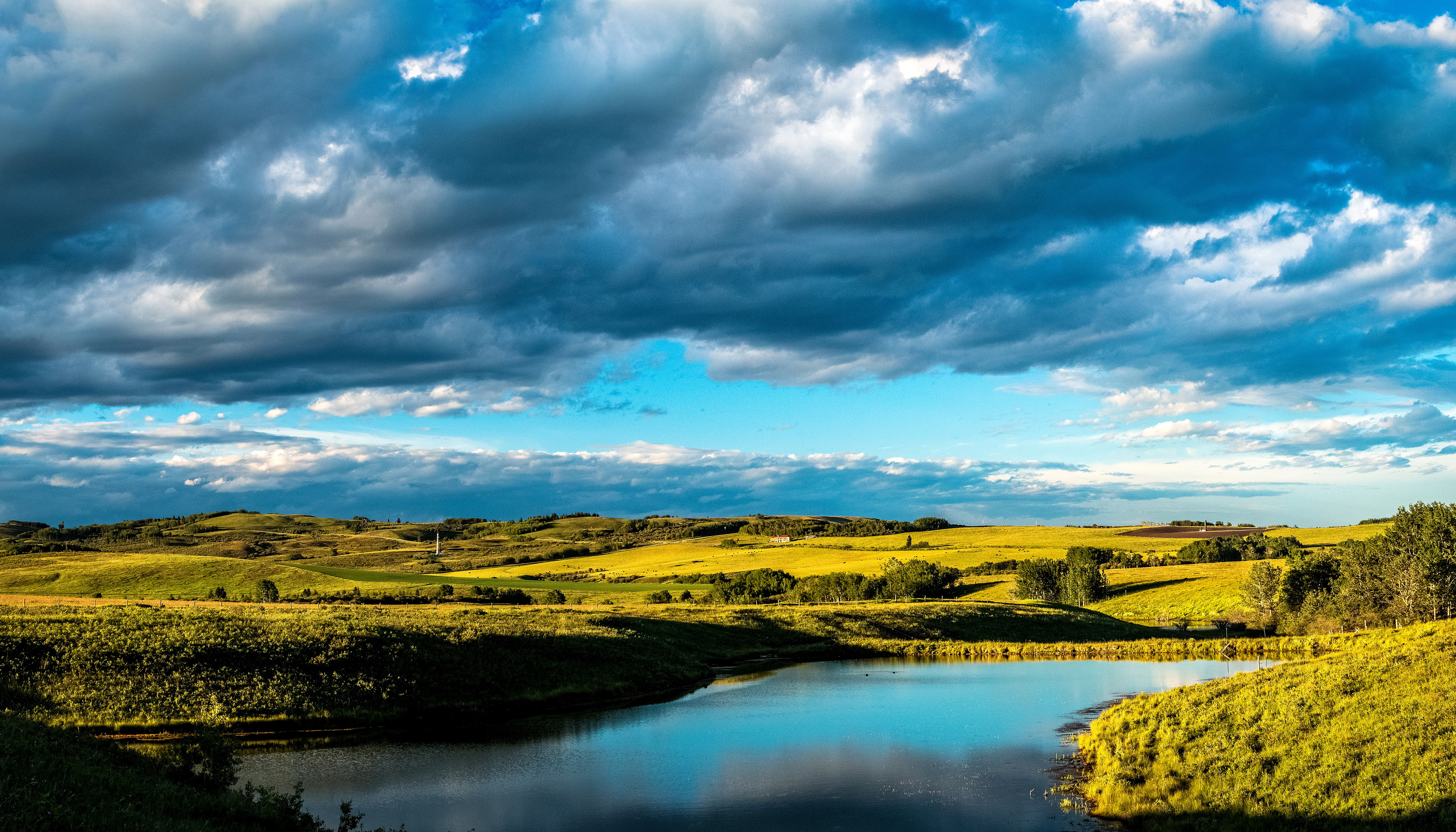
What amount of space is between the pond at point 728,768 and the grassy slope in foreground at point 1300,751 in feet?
8.46

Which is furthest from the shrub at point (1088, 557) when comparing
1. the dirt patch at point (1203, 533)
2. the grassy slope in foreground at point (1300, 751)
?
the grassy slope in foreground at point (1300, 751)

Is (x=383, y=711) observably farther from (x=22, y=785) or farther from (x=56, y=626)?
(x=22, y=785)

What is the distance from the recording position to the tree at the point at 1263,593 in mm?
98062

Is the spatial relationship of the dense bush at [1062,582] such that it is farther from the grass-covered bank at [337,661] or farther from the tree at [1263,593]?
the grass-covered bank at [337,661]

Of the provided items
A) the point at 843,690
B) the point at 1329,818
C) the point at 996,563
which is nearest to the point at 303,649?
the point at 843,690

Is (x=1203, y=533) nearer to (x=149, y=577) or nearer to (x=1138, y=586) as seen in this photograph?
(x=1138, y=586)

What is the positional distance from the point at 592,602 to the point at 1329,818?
102380mm

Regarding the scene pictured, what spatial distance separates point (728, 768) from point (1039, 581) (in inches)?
4435

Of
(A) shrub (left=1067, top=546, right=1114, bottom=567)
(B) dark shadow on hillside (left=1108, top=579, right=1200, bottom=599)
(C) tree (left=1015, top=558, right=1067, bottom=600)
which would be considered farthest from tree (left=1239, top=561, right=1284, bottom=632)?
(C) tree (left=1015, top=558, right=1067, bottom=600)

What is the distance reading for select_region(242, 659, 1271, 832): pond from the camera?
83.8ft

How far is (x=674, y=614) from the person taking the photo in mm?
89000

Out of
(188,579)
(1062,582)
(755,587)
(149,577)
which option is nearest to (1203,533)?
(1062,582)

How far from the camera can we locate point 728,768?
105ft

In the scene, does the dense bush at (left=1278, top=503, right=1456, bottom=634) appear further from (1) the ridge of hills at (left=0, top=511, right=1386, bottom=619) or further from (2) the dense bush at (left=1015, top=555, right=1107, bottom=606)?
(2) the dense bush at (left=1015, top=555, right=1107, bottom=606)
